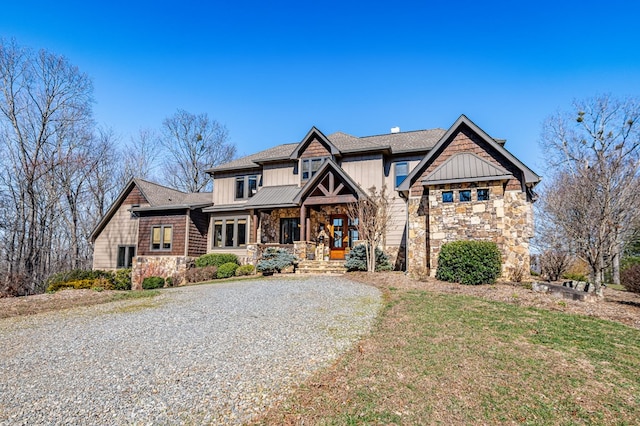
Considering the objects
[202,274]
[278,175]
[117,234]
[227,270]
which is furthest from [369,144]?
[117,234]

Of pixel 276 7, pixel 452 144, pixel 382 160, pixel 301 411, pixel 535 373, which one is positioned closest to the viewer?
pixel 301 411

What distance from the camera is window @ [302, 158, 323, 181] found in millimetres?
21516

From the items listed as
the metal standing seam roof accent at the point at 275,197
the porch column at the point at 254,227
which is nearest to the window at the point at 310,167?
the metal standing seam roof accent at the point at 275,197

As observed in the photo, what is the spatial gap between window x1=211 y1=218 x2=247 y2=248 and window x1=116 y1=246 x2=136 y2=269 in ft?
19.7

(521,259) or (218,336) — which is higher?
(521,259)

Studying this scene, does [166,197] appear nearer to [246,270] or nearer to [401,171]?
[246,270]

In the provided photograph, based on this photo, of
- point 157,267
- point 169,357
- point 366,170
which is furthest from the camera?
point 157,267

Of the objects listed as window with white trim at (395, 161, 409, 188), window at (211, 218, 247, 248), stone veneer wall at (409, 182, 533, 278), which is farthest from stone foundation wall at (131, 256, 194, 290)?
stone veneer wall at (409, 182, 533, 278)

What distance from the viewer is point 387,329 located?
24.8 ft

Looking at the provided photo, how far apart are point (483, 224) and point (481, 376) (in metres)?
10.3

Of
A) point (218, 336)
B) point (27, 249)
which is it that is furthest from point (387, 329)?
point (27, 249)

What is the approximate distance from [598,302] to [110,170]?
3666 centimetres

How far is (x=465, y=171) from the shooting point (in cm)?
1516

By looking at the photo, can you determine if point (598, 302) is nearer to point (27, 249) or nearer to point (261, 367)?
point (261, 367)
